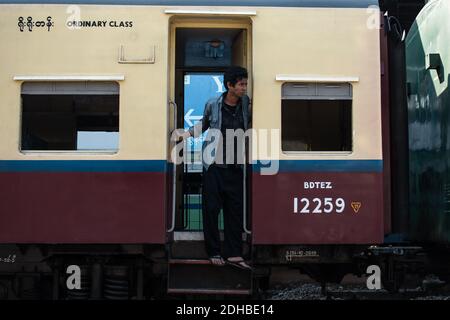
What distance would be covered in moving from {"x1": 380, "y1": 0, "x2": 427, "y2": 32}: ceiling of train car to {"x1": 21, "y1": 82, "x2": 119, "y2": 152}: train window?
4.96m

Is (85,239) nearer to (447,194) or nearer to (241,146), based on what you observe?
(241,146)

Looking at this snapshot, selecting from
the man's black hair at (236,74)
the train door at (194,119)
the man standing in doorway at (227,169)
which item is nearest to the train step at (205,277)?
the train door at (194,119)

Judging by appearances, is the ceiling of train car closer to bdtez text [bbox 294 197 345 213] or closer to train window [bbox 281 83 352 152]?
train window [bbox 281 83 352 152]

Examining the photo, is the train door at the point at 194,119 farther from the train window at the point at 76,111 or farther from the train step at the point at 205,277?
the train window at the point at 76,111

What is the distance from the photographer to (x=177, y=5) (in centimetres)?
606

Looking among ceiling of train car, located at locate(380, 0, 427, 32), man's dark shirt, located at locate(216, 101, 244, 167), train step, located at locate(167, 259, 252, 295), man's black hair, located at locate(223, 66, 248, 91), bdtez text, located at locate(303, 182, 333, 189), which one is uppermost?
ceiling of train car, located at locate(380, 0, 427, 32)

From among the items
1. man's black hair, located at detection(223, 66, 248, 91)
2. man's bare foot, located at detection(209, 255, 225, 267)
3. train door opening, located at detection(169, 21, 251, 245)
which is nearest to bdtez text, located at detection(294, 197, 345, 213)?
man's bare foot, located at detection(209, 255, 225, 267)

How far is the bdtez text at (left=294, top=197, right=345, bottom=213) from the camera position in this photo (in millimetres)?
5941

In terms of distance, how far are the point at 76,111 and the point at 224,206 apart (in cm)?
167

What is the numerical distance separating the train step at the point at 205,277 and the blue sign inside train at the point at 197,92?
1520 millimetres

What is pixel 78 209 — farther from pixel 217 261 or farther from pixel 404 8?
pixel 404 8

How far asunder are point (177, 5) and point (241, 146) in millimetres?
1456

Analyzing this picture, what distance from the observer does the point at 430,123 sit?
268 inches

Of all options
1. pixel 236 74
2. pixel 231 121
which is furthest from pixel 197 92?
pixel 236 74
